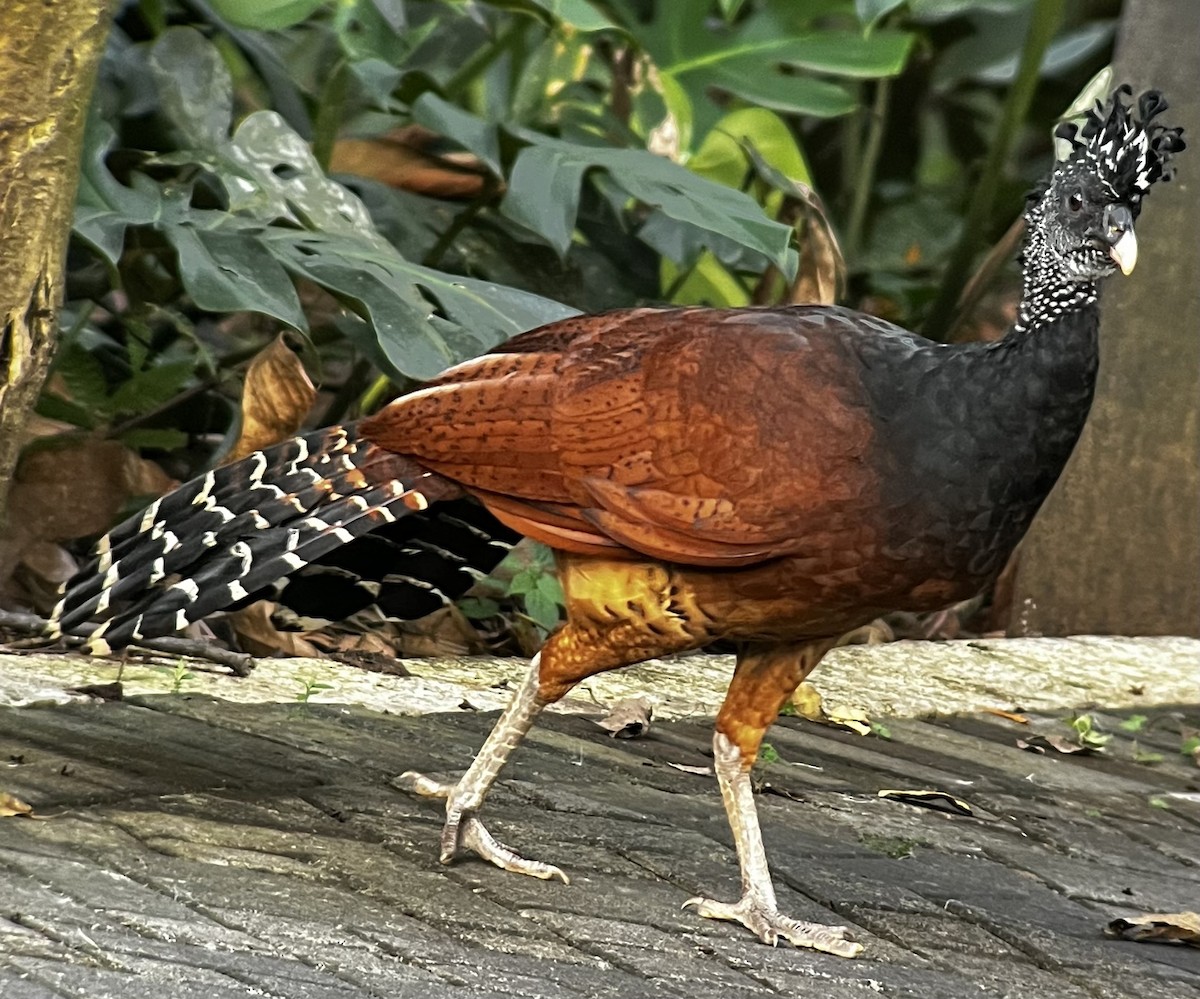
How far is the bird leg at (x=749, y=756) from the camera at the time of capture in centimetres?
287

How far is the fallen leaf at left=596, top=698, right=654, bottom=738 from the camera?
12.9 ft

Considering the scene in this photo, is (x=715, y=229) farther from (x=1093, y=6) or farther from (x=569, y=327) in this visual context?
(x=1093, y=6)

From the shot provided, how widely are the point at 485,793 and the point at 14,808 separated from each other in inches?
29.5

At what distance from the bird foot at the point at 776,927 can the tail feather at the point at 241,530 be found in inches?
33.3

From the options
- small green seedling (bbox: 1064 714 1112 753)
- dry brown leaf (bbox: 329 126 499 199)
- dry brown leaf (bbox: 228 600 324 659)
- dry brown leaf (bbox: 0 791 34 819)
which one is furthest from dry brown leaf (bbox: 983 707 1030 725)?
dry brown leaf (bbox: 0 791 34 819)

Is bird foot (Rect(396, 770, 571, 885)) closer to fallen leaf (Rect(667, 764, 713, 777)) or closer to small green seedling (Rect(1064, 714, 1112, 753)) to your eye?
fallen leaf (Rect(667, 764, 713, 777))

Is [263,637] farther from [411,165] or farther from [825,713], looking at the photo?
[411,165]

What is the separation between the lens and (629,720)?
395 centimetres

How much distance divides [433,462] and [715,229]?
153cm

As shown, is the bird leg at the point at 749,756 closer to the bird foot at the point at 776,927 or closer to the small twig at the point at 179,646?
the bird foot at the point at 776,927

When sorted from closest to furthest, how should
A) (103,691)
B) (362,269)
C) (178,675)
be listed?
1. (103,691)
2. (178,675)
3. (362,269)

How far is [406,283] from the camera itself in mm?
4250

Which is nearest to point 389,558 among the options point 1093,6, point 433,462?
point 433,462

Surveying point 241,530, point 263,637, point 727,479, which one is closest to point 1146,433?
point 263,637
